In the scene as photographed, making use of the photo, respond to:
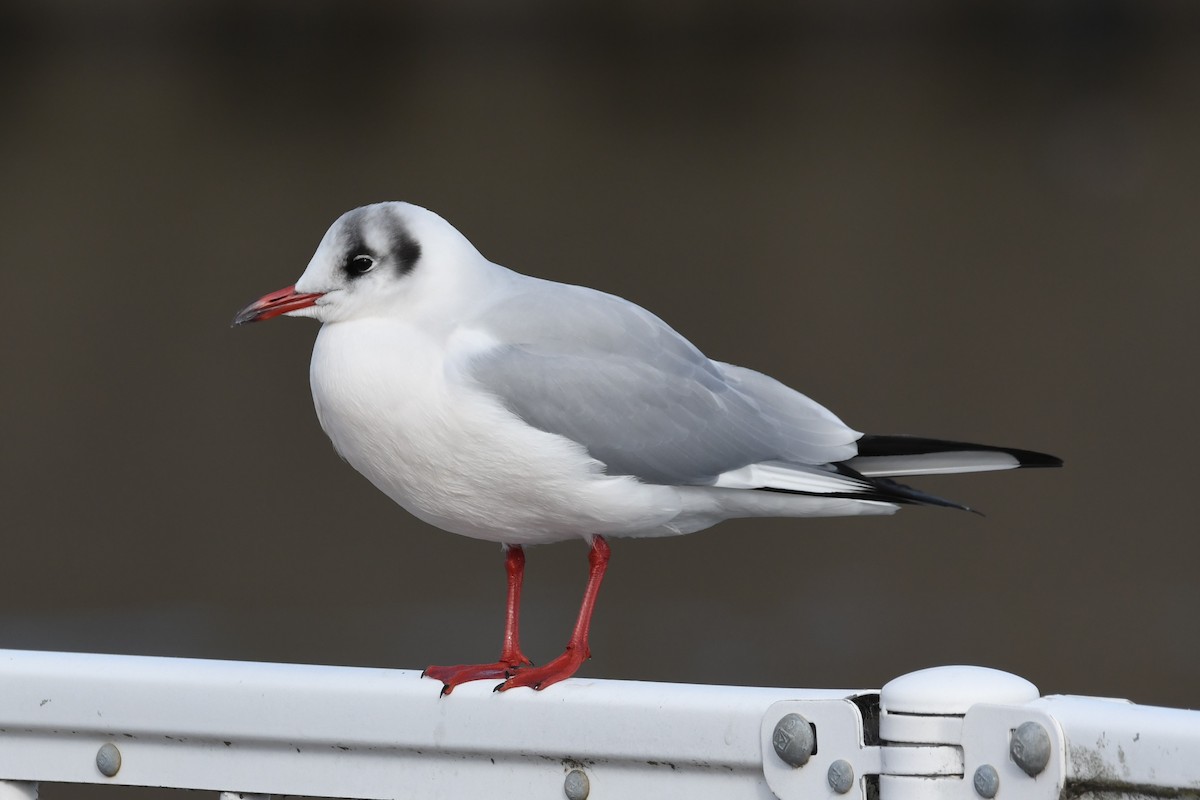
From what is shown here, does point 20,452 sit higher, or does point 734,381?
point 20,452

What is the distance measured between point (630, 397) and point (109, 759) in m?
0.70

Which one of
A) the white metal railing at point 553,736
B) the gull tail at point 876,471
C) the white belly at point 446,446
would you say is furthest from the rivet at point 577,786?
the gull tail at point 876,471

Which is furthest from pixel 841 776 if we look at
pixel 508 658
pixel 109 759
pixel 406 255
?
pixel 406 255

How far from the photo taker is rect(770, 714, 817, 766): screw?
113 cm

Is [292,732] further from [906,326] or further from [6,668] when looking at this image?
[906,326]

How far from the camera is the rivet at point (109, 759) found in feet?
4.44

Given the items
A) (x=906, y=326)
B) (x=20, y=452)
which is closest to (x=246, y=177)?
(x=20, y=452)

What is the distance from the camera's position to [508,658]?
1.76 metres

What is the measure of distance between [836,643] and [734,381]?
11.7 feet

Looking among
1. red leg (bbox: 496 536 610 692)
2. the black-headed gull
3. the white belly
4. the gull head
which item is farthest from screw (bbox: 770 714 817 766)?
the gull head

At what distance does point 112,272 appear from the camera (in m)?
6.66

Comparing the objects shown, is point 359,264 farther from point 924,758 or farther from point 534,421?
point 924,758

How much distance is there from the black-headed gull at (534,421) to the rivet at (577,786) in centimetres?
31

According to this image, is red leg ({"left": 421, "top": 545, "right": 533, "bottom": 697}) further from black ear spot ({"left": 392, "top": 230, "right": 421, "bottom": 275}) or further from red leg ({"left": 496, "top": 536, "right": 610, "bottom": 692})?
black ear spot ({"left": 392, "top": 230, "right": 421, "bottom": 275})
